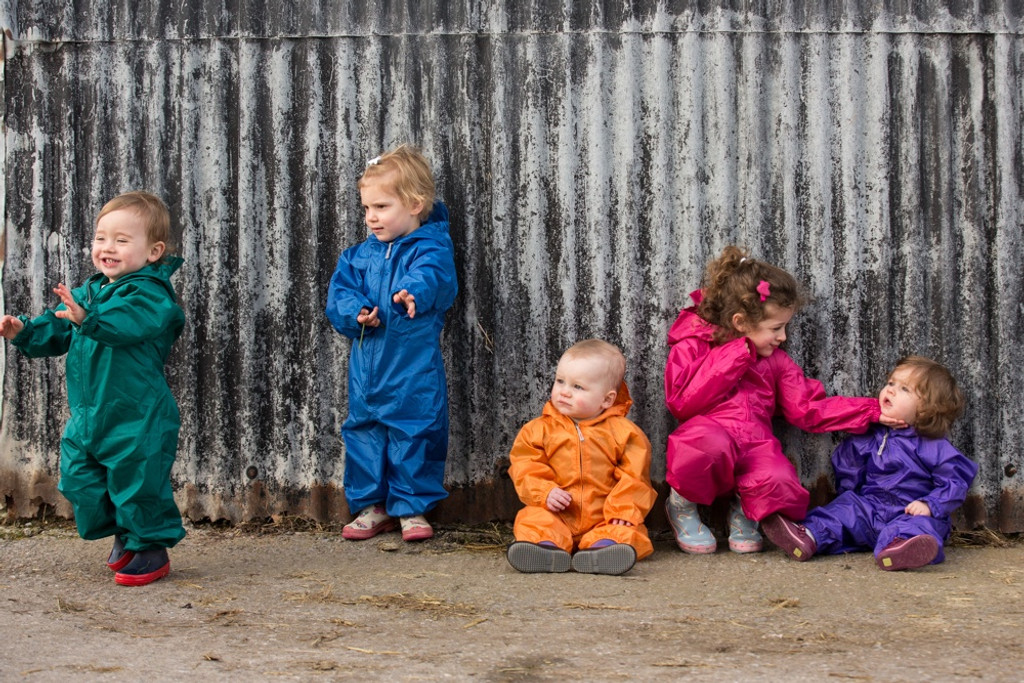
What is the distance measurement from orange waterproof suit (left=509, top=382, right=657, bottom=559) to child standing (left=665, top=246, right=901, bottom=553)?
0.20m

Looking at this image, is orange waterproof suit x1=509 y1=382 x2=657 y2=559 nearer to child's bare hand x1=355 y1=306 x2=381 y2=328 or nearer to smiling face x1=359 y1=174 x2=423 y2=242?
child's bare hand x1=355 y1=306 x2=381 y2=328

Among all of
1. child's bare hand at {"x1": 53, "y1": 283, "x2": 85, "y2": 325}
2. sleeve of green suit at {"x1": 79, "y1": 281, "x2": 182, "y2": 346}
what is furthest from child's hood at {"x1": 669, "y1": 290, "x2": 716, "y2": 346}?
child's bare hand at {"x1": 53, "y1": 283, "x2": 85, "y2": 325}

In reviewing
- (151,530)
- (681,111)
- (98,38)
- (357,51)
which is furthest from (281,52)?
(151,530)

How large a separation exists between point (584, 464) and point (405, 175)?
1.38m

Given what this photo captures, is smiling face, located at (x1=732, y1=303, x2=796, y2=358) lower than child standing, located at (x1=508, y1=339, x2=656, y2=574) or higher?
higher

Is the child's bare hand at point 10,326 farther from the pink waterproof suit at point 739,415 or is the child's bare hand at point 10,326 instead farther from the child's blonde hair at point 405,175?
the pink waterproof suit at point 739,415

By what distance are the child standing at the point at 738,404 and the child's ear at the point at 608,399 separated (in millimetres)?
242

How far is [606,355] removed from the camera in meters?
4.40

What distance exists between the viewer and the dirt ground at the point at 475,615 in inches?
116

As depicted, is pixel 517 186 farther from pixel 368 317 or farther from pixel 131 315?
pixel 131 315

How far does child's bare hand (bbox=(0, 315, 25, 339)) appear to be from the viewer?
380 cm

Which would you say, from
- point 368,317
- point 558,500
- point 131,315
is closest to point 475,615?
point 558,500

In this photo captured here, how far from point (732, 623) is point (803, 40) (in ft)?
8.38

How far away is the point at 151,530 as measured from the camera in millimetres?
3959
